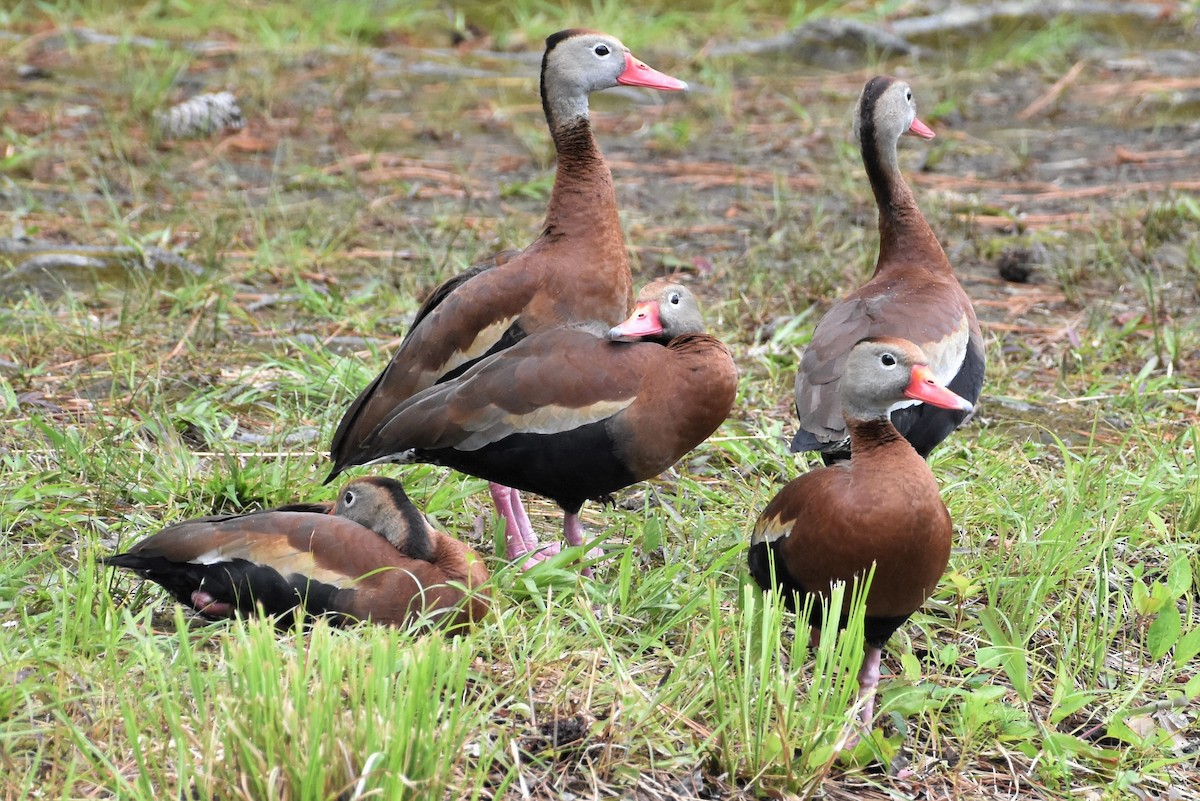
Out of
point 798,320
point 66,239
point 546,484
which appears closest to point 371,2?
point 66,239

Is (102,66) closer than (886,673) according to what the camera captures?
No

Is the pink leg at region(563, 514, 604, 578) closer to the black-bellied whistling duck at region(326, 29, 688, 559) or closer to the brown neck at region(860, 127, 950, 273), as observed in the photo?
the black-bellied whistling duck at region(326, 29, 688, 559)

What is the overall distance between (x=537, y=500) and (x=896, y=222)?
1497 millimetres

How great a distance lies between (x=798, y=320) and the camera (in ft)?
18.6

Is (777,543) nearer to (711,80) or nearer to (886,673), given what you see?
(886,673)

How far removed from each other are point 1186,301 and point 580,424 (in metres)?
3.55

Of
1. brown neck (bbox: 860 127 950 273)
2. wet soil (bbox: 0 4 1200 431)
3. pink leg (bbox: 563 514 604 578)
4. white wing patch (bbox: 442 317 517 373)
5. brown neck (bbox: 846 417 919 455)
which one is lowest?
pink leg (bbox: 563 514 604 578)

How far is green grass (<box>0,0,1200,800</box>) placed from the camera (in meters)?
2.92

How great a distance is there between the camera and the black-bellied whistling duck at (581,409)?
149 inches

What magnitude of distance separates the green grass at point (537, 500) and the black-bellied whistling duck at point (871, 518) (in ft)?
0.60

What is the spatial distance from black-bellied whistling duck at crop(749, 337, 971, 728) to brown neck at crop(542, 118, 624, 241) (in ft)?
3.86

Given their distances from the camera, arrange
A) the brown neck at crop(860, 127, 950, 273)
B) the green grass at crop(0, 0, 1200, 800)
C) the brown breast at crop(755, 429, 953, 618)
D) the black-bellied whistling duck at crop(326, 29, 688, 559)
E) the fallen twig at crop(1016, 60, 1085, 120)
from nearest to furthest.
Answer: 1. the green grass at crop(0, 0, 1200, 800)
2. the brown breast at crop(755, 429, 953, 618)
3. the black-bellied whistling duck at crop(326, 29, 688, 559)
4. the brown neck at crop(860, 127, 950, 273)
5. the fallen twig at crop(1016, 60, 1085, 120)

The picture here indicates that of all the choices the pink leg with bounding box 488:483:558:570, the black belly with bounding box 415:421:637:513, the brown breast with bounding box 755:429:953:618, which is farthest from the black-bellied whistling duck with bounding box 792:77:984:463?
the pink leg with bounding box 488:483:558:570

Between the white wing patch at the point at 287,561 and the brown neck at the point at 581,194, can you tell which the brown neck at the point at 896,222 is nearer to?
the brown neck at the point at 581,194
